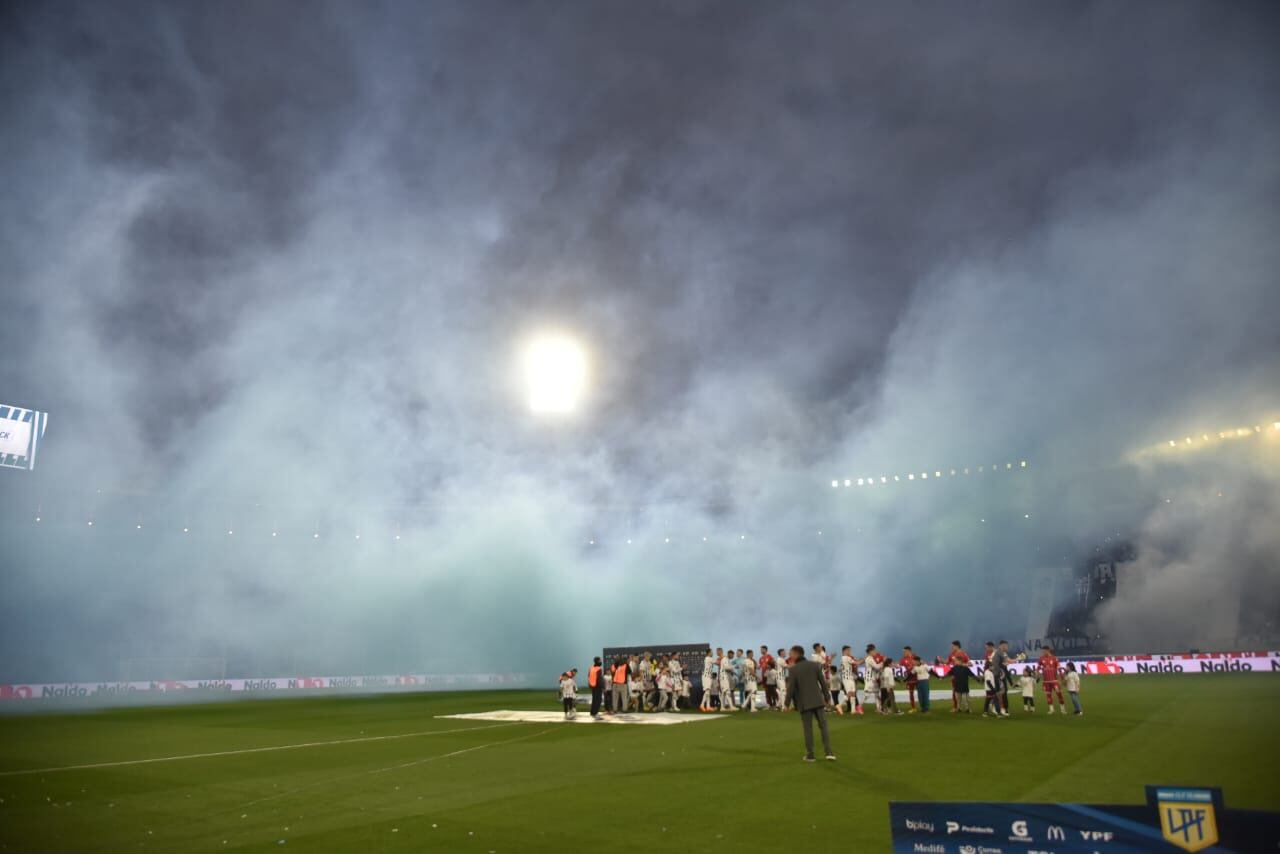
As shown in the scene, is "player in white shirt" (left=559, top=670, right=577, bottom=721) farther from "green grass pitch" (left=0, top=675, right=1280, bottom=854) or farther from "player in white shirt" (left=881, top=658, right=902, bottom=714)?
"player in white shirt" (left=881, top=658, right=902, bottom=714)

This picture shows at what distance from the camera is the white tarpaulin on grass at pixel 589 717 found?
73.0 feet

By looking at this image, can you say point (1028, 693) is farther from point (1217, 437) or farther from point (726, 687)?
point (1217, 437)

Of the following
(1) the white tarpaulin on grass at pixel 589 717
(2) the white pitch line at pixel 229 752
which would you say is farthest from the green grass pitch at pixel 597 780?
(1) the white tarpaulin on grass at pixel 589 717

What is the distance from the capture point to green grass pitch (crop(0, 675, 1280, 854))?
8.16m

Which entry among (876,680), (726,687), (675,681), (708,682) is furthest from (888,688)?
(675,681)

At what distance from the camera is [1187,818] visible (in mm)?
3721

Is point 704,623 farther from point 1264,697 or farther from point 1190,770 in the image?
point 1190,770

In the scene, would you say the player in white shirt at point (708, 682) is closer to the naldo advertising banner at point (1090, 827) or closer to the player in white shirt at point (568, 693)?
the player in white shirt at point (568, 693)

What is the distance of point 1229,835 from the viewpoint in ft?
11.9

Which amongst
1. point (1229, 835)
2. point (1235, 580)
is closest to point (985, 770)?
point (1229, 835)

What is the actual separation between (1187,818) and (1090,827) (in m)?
0.43

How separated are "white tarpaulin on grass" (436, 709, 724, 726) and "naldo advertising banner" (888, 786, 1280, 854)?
17.7 metres

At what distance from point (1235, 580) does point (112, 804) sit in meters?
69.2

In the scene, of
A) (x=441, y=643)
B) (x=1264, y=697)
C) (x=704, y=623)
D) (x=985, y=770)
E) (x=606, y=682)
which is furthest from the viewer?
(x=704, y=623)
